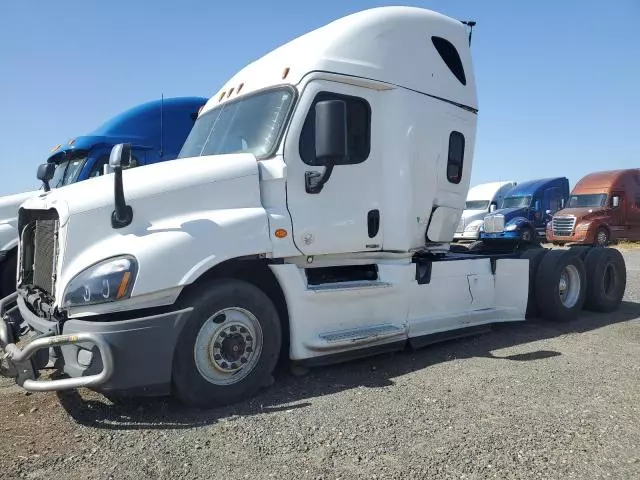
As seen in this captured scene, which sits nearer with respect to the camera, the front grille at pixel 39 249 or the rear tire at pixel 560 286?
the front grille at pixel 39 249

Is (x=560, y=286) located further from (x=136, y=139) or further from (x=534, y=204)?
(x=534, y=204)

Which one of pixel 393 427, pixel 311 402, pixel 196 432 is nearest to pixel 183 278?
pixel 196 432

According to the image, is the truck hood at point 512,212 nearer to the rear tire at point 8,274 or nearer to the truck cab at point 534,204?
the truck cab at point 534,204

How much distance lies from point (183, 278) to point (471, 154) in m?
4.12

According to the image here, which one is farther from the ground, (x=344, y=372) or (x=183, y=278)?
(x=183, y=278)

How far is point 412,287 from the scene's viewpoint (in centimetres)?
568

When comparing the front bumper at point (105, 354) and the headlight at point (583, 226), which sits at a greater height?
the front bumper at point (105, 354)

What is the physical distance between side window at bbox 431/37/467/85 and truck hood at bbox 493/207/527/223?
1727 centimetres

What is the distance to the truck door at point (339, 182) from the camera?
4852mm

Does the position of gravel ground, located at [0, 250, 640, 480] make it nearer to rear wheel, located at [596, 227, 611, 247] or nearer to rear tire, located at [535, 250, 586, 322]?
rear tire, located at [535, 250, 586, 322]

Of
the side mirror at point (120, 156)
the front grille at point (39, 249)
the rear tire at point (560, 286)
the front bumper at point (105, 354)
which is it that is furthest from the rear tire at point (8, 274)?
the rear tire at point (560, 286)

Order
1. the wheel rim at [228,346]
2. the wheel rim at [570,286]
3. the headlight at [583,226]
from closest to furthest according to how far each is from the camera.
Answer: the wheel rim at [228,346] < the wheel rim at [570,286] < the headlight at [583,226]

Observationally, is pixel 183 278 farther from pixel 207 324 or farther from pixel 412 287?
pixel 412 287

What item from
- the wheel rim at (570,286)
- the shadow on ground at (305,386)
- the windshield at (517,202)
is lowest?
the shadow on ground at (305,386)
